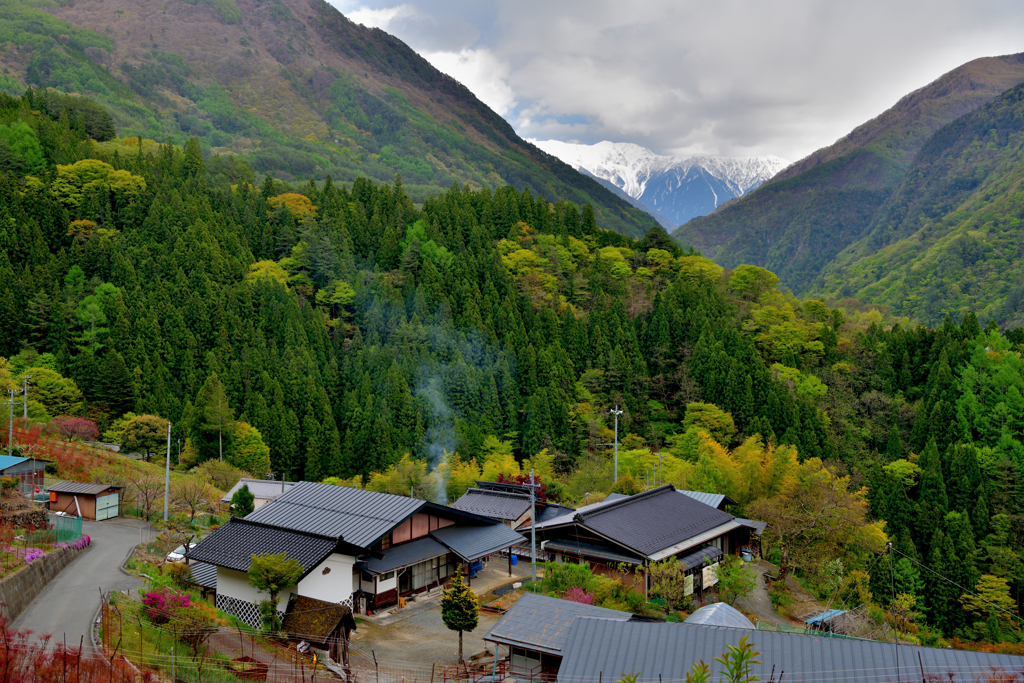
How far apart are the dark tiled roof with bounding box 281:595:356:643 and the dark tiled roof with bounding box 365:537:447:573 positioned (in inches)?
91.1

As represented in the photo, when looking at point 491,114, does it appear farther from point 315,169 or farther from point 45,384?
point 45,384

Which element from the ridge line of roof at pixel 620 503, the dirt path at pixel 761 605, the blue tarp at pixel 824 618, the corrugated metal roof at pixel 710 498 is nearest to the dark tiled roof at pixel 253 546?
the ridge line of roof at pixel 620 503

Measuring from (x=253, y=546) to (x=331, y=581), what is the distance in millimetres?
2630

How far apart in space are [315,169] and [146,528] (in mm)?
102792

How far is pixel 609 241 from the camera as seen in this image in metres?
75.4

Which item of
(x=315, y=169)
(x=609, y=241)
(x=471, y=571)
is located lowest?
(x=471, y=571)

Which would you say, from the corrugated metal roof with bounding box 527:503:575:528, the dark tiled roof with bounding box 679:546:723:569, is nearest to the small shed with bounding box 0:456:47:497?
the corrugated metal roof with bounding box 527:503:575:528

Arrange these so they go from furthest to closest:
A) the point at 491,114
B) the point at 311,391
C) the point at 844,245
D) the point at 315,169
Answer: the point at 491,114
the point at 844,245
the point at 315,169
the point at 311,391

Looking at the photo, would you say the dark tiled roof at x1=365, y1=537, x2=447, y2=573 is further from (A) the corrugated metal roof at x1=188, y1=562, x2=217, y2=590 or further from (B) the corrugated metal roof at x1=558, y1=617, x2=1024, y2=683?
(B) the corrugated metal roof at x1=558, y1=617, x2=1024, y2=683

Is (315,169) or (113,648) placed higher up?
(315,169)

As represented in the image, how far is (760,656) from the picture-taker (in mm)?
12195

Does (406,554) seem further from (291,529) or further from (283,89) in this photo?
(283,89)

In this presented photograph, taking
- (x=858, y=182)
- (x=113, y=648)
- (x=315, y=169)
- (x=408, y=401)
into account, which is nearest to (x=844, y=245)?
(x=858, y=182)

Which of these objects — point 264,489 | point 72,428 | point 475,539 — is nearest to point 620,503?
point 475,539
